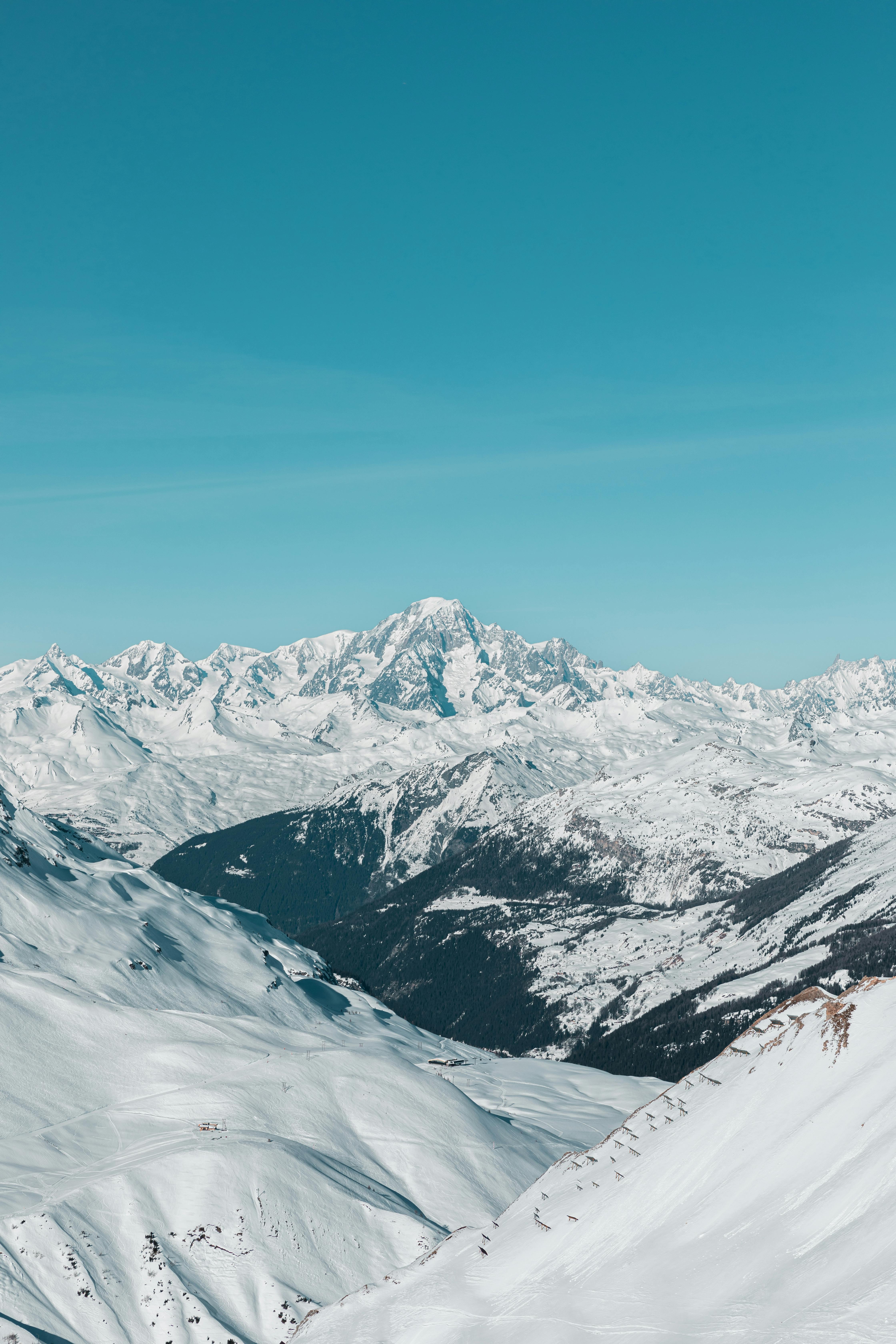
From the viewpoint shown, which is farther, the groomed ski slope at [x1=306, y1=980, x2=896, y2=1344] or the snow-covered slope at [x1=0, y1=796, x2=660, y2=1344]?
the snow-covered slope at [x1=0, y1=796, x2=660, y2=1344]

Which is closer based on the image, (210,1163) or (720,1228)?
(720,1228)

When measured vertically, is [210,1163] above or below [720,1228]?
below

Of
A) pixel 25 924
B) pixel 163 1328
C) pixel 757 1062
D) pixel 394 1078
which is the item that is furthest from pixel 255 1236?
pixel 25 924

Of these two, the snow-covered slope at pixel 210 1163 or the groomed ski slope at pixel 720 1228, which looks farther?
the snow-covered slope at pixel 210 1163

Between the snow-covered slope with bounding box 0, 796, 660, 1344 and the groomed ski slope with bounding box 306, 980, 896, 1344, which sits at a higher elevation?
the groomed ski slope with bounding box 306, 980, 896, 1344
